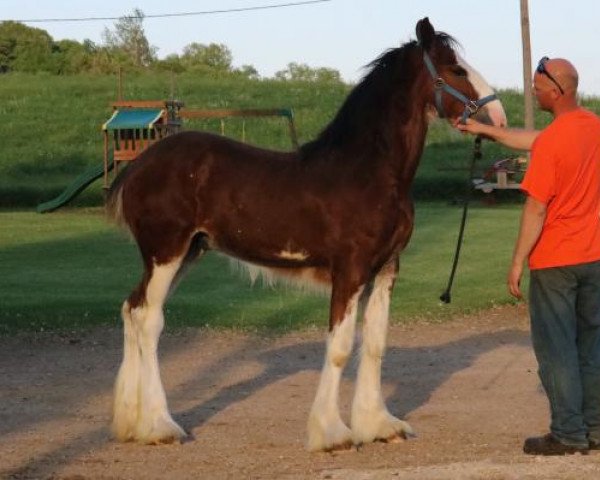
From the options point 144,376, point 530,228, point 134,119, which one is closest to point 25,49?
point 134,119

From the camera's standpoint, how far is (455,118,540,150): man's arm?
8227 millimetres

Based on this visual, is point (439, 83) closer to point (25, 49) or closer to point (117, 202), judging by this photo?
point (117, 202)

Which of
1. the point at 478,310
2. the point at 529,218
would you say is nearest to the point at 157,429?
the point at 529,218

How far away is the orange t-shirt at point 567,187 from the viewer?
7707mm

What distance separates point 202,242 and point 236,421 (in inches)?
53.3

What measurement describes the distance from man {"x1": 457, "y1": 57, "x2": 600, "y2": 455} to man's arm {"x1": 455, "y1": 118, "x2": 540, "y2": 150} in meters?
0.37

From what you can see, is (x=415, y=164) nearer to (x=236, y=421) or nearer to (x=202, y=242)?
(x=202, y=242)

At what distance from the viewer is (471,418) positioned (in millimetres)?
9539

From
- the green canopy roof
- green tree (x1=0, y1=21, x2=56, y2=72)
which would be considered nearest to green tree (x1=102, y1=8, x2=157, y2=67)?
green tree (x1=0, y1=21, x2=56, y2=72)

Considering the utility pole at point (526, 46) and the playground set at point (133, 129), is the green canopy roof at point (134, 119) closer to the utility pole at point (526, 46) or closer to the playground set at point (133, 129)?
the playground set at point (133, 129)

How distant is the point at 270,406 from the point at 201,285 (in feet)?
27.5

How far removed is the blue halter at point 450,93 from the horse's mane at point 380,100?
10 centimetres

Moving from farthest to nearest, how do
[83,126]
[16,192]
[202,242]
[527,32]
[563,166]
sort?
[83,126]
[16,192]
[527,32]
[202,242]
[563,166]

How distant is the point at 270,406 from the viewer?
399 inches
